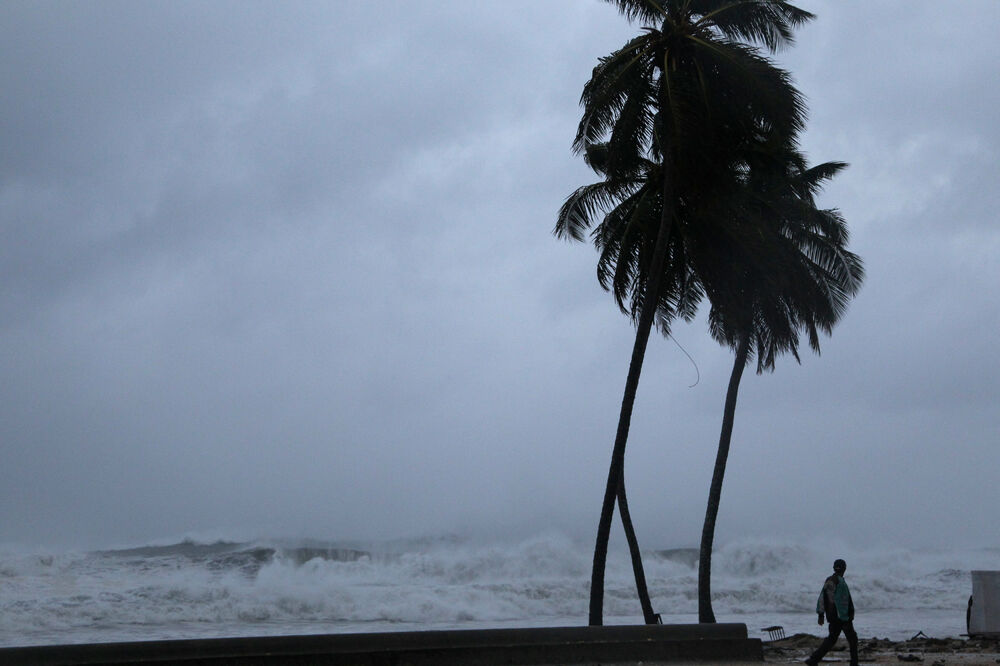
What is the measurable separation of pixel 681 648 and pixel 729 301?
935cm

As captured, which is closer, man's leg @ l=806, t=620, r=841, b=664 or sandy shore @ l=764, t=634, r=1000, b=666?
man's leg @ l=806, t=620, r=841, b=664

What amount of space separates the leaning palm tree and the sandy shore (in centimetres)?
260

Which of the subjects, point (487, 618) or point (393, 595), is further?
point (393, 595)

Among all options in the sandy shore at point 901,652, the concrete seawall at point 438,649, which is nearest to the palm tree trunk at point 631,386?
the sandy shore at point 901,652

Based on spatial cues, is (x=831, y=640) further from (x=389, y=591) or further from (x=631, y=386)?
(x=389, y=591)

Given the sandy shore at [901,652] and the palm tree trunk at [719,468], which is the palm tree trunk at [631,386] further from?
the palm tree trunk at [719,468]

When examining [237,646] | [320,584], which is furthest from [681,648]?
[320,584]

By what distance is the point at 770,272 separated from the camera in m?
20.5

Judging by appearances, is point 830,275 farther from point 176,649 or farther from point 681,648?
point 176,649

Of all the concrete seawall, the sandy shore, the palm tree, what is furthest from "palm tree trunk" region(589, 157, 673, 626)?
the concrete seawall

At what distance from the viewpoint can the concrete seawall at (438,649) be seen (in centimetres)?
1098

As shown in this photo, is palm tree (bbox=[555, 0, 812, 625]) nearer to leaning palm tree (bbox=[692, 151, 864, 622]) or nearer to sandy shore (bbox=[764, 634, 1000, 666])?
leaning palm tree (bbox=[692, 151, 864, 622])

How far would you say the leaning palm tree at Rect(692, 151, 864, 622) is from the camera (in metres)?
20.3

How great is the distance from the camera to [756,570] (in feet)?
162
